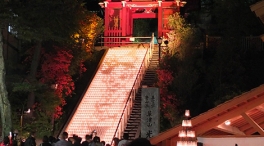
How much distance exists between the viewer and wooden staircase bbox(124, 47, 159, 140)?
21.5 meters

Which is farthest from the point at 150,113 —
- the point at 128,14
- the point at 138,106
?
the point at 128,14

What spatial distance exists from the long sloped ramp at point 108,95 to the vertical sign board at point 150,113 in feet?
14.4

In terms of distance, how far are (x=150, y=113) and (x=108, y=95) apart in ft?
26.6

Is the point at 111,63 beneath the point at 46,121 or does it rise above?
above

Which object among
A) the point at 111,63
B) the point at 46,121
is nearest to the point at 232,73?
the point at 111,63

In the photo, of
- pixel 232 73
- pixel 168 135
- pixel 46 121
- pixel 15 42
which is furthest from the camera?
pixel 15 42

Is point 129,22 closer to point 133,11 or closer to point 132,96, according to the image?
point 133,11

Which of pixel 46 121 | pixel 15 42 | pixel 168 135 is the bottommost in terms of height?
pixel 46 121

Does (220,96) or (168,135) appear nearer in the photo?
(168,135)

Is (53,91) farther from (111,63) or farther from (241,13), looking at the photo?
(241,13)

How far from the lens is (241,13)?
28.6m

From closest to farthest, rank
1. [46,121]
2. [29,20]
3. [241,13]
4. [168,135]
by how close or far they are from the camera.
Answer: [168,135]
[29,20]
[46,121]
[241,13]

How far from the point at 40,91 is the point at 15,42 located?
4614mm

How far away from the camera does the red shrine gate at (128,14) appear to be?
112 ft
